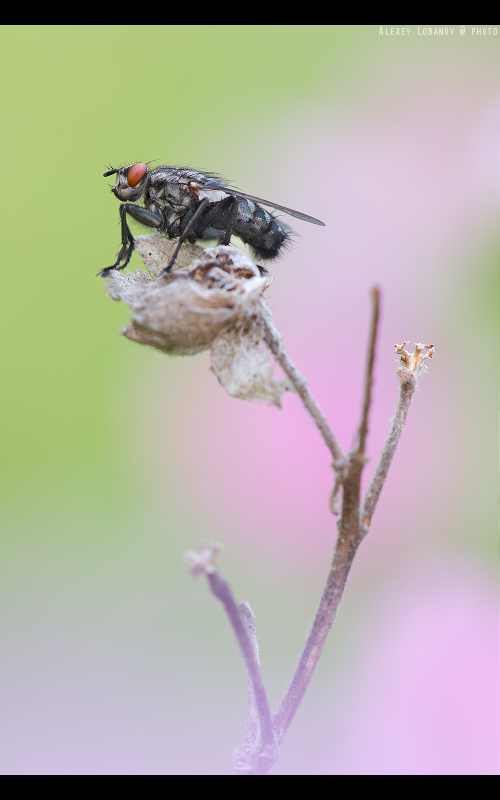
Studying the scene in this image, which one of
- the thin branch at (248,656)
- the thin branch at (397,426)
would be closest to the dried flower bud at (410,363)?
the thin branch at (397,426)

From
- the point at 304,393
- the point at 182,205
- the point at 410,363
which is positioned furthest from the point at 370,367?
the point at 182,205

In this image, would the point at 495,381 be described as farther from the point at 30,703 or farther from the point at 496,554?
the point at 30,703

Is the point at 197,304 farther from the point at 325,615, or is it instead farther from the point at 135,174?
the point at 135,174

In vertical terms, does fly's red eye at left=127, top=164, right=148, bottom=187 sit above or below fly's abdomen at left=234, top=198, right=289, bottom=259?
above

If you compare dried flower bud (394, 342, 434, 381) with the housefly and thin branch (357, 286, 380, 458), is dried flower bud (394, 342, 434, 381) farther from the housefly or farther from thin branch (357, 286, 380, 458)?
the housefly

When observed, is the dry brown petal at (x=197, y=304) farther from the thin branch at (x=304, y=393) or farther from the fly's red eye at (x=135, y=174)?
the fly's red eye at (x=135, y=174)

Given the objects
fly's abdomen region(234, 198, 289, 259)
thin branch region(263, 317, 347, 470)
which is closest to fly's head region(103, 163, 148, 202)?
fly's abdomen region(234, 198, 289, 259)

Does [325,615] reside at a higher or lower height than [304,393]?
lower
